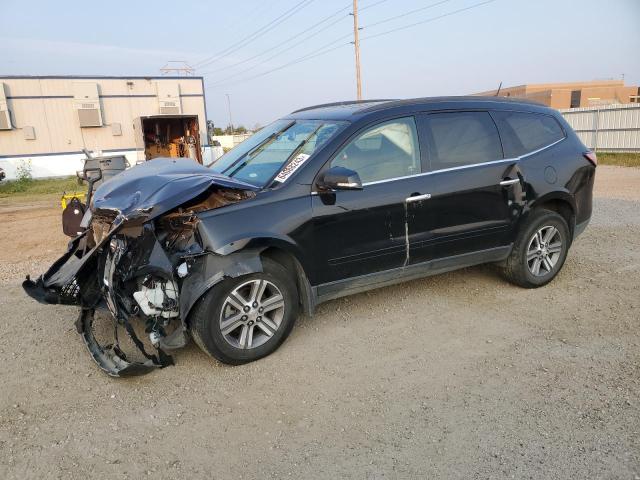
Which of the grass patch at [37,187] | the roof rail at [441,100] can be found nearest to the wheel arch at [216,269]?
the roof rail at [441,100]

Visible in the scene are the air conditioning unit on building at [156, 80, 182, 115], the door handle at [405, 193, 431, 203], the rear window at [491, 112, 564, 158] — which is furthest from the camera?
the air conditioning unit on building at [156, 80, 182, 115]

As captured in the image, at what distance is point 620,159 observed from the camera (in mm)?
17953

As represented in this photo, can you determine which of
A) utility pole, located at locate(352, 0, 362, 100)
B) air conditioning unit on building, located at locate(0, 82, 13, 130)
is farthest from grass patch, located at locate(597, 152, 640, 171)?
air conditioning unit on building, located at locate(0, 82, 13, 130)

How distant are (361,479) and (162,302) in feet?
5.98

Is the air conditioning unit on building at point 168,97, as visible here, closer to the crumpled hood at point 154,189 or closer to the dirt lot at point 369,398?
the dirt lot at point 369,398

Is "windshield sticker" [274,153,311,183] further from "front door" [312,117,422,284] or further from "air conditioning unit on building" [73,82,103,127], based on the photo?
"air conditioning unit on building" [73,82,103,127]

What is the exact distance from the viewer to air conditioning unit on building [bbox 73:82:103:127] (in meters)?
22.2

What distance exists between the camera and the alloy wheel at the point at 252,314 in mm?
3504

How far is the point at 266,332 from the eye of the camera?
12.1 feet

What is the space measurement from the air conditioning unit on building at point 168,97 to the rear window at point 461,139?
21684 millimetres

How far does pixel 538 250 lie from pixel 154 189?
11.8 feet

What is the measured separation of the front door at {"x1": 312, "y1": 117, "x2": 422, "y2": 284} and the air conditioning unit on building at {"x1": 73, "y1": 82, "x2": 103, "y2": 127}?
21.9 meters

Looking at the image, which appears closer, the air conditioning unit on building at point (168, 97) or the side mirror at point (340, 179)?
the side mirror at point (340, 179)

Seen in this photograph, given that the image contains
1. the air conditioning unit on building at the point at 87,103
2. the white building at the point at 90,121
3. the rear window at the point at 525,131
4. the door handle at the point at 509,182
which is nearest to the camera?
the door handle at the point at 509,182
